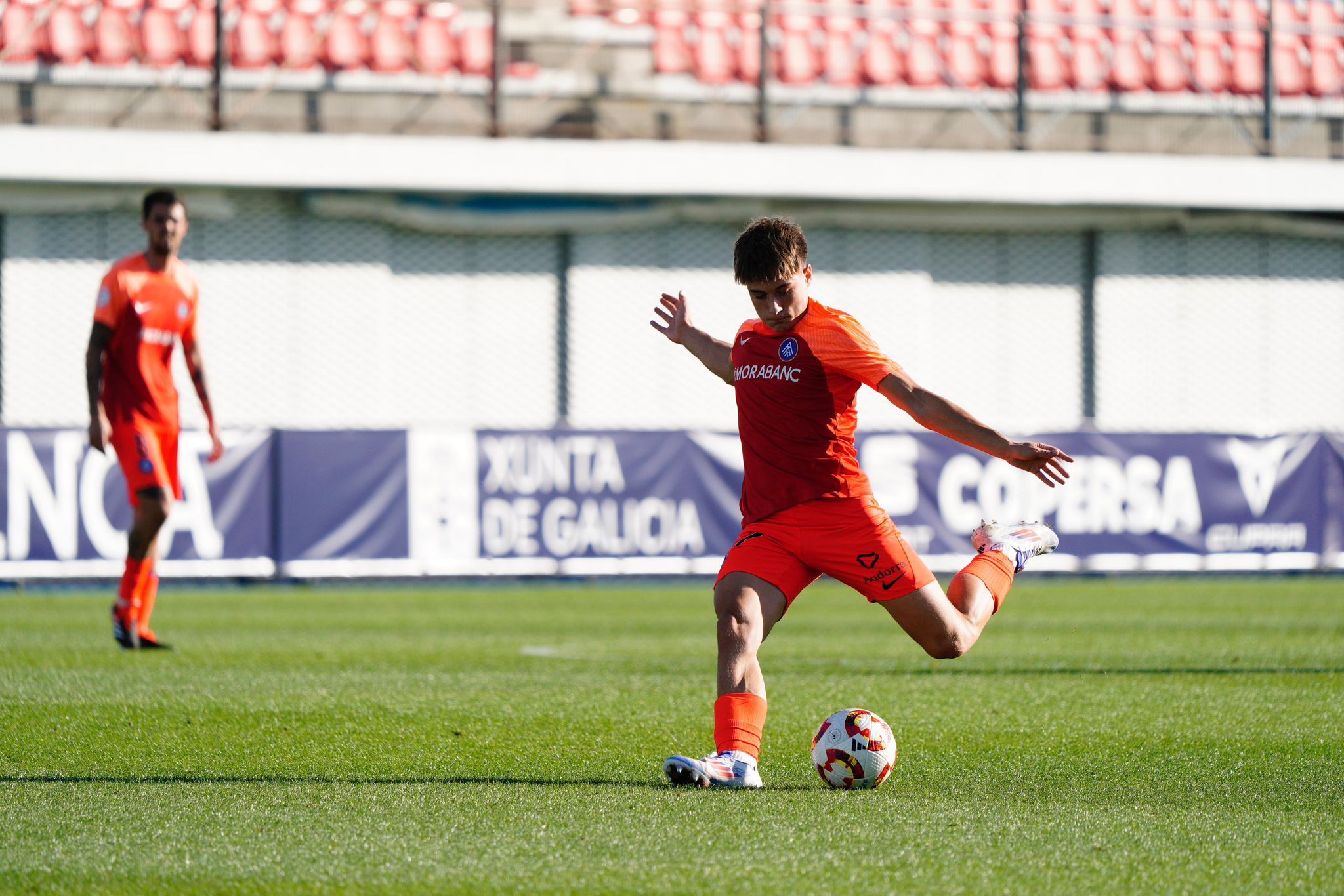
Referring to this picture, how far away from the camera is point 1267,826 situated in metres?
4.29

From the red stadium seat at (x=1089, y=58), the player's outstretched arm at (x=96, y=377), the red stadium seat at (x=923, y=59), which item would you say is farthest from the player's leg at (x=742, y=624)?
the red stadium seat at (x=1089, y=58)

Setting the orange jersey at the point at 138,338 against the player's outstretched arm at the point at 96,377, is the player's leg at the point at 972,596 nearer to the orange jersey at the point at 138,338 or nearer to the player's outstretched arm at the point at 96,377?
the player's outstretched arm at the point at 96,377

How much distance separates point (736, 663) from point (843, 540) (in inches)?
20.2

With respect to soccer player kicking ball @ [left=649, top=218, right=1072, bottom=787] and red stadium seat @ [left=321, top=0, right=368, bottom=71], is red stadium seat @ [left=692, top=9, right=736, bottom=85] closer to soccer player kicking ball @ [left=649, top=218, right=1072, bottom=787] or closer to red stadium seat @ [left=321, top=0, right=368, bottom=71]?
red stadium seat @ [left=321, top=0, right=368, bottom=71]

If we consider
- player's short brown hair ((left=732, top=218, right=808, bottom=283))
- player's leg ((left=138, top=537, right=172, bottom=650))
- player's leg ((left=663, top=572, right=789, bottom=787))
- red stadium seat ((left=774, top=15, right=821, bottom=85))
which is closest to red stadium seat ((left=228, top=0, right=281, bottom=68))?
red stadium seat ((left=774, top=15, right=821, bottom=85))

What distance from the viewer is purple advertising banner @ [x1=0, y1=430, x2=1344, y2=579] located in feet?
49.3

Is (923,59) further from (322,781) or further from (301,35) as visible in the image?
(322,781)

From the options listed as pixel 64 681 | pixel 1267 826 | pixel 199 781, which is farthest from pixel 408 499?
pixel 1267 826

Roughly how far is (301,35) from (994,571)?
52.8 feet

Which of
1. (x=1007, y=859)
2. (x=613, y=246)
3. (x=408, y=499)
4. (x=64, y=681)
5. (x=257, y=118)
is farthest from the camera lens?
(x=613, y=246)

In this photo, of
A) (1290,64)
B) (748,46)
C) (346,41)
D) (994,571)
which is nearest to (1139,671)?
(994,571)

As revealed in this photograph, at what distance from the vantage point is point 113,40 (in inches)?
750

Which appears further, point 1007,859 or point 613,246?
point 613,246

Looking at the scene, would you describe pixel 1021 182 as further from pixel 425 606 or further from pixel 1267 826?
pixel 1267 826
